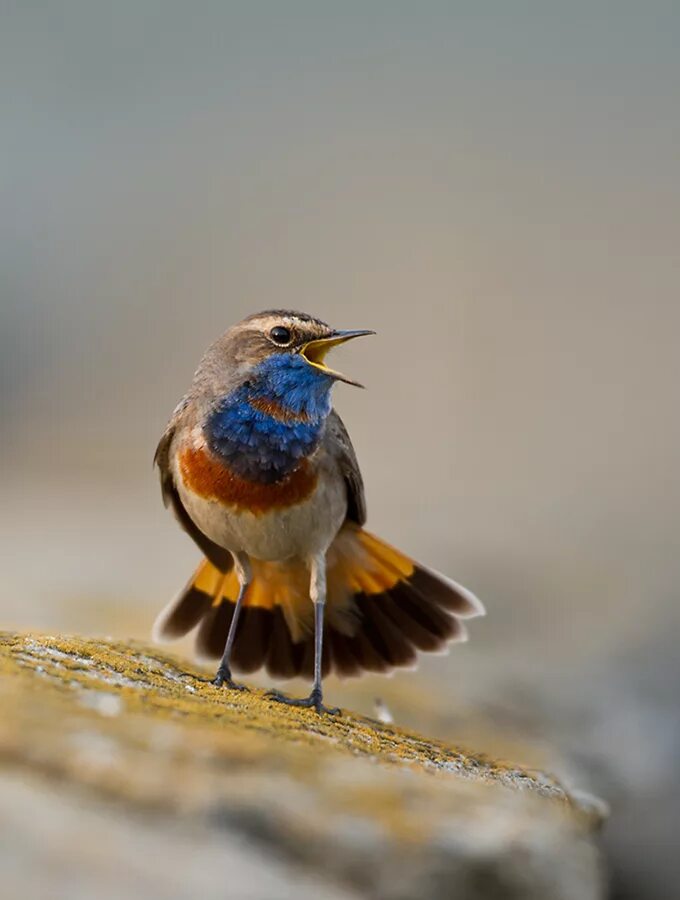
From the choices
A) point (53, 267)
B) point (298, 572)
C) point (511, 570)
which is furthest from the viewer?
point (53, 267)

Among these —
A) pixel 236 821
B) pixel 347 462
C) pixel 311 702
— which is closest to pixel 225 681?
pixel 311 702

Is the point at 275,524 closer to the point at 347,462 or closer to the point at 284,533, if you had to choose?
the point at 284,533

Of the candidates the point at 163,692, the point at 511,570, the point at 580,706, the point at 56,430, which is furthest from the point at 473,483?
the point at 163,692

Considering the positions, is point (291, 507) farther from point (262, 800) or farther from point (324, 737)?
point (262, 800)

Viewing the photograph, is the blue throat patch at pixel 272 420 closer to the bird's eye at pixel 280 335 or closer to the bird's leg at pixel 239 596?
the bird's eye at pixel 280 335

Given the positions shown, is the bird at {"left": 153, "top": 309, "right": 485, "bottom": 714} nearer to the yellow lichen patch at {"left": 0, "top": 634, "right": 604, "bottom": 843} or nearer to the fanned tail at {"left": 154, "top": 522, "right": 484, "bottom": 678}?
the fanned tail at {"left": 154, "top": 522, "right": 484, "bottom": 678}

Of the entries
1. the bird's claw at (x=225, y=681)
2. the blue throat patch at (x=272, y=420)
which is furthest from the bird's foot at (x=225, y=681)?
the blue throat patch at (x=272, y=420)
